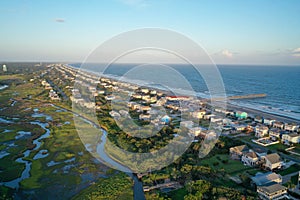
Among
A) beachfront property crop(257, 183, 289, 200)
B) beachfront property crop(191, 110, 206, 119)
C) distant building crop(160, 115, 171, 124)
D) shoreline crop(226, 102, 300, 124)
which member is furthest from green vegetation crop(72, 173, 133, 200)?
shoreline crop(226, 102, 300, 124)

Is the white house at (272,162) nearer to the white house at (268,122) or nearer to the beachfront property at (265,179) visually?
the beachfront property at (265,179)

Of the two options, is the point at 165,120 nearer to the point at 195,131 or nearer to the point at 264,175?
the point at 195,131

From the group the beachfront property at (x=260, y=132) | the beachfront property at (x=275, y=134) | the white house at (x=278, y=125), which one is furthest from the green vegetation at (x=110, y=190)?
the white house at (x=278, y=125)

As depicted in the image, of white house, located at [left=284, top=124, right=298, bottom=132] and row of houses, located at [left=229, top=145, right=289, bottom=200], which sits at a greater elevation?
white house, located at [left=284, top=124, right=298, bottom=132]

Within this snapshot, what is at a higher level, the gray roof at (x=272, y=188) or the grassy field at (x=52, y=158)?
the gray roof at (x=272, y=188)

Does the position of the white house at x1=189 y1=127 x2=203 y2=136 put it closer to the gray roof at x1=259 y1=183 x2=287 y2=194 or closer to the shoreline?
the gray roof at x1=259 y1=183 x2=287 y2=194

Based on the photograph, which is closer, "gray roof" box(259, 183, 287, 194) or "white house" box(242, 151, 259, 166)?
"gray roof" box(259, 183, 287, 194)

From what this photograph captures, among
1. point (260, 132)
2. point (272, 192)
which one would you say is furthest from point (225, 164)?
point (260, 132)

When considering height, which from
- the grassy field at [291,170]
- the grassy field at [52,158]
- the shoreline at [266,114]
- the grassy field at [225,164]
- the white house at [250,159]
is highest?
the shoreline at [266,114]
